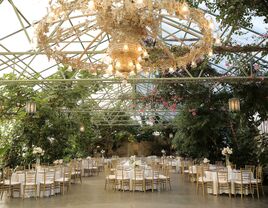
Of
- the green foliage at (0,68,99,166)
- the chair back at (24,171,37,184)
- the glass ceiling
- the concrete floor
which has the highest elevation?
the glass ceiling

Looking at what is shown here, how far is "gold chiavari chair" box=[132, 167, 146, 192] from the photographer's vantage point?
10.7m

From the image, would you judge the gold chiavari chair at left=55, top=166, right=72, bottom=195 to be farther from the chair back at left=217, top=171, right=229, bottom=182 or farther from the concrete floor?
the chair back at left=217, top=171, right=229, bottom=182

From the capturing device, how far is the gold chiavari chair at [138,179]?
35.0 feet

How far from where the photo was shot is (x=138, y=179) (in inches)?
420

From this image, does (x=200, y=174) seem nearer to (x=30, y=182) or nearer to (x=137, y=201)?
(x=137, y=201)

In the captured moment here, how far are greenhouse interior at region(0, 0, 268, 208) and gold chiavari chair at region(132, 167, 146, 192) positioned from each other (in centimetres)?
3

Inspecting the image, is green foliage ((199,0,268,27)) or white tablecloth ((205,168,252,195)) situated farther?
white tablecloth ((205,168,252,195))

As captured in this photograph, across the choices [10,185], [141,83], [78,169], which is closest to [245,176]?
[141,83]

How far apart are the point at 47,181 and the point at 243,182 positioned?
19.6ft

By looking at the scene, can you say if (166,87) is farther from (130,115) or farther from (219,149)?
(130,115)

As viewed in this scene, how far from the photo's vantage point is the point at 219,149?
14.2m

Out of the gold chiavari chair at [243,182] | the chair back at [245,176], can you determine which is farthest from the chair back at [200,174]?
the chair back at [245,176]

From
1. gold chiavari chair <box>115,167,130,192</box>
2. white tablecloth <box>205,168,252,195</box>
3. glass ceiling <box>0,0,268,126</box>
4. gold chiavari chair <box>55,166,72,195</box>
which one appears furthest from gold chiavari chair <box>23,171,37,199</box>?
white tablecloth <box>205,168,252,195</box>

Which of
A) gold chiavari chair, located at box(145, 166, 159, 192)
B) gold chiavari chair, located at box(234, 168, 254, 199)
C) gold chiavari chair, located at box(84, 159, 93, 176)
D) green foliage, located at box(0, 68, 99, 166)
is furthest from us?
gold chiavari chair, located at box(84, 159, 93, 176)
